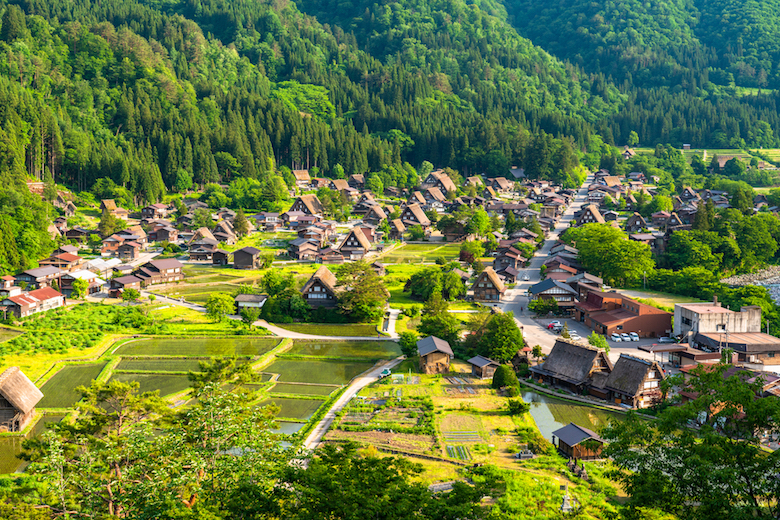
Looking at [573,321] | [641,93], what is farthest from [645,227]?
[641,93]

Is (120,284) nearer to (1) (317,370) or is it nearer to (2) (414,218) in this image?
(1) (317,370)

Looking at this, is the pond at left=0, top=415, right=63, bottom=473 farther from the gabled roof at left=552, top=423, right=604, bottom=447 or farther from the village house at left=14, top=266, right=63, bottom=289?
the village house at left=14, top=266, right=63, bottom=289

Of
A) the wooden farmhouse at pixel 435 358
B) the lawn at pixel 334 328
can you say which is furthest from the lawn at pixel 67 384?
the wooden farmhouse at pixel 435 358

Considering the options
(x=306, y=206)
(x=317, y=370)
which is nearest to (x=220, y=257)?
(x=306, y=206)

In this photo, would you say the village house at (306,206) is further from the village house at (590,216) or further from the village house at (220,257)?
the village house at (590,216)

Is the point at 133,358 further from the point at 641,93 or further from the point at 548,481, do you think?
the point at 641,93

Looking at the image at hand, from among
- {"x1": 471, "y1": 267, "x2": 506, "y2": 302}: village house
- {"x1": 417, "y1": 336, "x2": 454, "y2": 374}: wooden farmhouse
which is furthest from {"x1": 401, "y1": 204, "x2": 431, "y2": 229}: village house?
{"x1": 417, "y1": 336, "x2": 454, "y2": 374}: wooden farmhouse
